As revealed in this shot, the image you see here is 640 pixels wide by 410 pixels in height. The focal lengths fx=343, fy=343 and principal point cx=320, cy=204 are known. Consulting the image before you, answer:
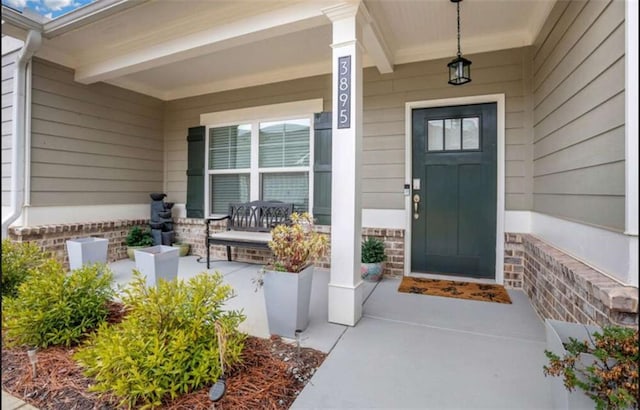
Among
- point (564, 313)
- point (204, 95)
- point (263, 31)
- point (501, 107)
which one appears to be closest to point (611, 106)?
point (564, 313)

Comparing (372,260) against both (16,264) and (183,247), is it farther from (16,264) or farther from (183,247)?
(16,264)

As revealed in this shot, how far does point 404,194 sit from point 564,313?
2.07 m

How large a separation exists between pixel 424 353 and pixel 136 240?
14.5ft

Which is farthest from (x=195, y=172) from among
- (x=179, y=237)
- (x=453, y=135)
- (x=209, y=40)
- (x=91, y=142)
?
(x=453, y=135)

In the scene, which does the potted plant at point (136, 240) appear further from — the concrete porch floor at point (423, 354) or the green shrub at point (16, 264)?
the concrete porch floor at point (423, 354)

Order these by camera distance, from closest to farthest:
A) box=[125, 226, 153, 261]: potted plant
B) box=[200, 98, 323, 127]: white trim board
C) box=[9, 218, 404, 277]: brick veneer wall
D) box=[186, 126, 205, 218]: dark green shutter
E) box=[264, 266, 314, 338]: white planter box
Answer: box=[264, 266, 314, 338]: white planter box < box=[9, 218, 404, 277]: brick veneer wall < box=[200, 98, 323, 127]: white trim board < box=[125, 226, 153, 261]: potted plant < box=[186, 126, 205, 218]: dark green shutter

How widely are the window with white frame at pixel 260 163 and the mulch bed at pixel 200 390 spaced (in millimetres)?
2632

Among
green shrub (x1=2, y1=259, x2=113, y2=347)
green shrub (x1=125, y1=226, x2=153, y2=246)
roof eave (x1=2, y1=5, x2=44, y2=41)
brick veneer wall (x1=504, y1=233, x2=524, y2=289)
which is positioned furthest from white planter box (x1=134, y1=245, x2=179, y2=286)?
brick veneer wall (x1=504, y1=233, x2=524, y2=289)

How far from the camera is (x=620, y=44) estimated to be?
6.06ft

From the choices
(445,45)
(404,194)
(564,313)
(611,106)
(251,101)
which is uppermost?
(445,45)

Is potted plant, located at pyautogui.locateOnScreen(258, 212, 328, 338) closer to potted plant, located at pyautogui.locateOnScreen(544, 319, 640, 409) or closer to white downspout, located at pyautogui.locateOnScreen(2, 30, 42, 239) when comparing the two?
potted plant, located at pyautogui.locateOnScreen(544, 319, 640, 409)

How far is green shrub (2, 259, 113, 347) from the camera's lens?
2129 mm

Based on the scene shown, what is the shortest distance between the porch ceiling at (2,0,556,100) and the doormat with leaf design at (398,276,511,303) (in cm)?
250

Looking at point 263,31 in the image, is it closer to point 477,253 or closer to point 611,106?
point 611,106
